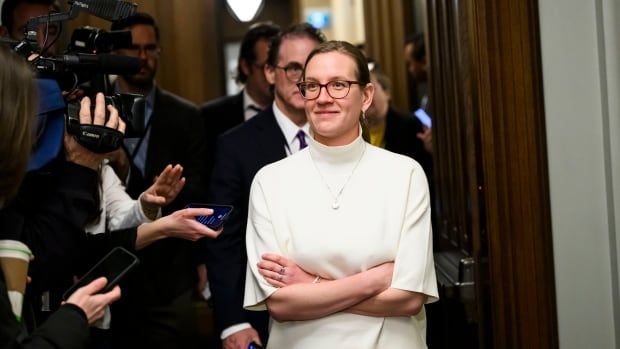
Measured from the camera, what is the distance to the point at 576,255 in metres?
2.28

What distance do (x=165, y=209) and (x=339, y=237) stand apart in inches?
37.6

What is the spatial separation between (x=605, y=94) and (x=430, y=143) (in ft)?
4.63

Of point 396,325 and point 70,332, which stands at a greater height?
point 70,332

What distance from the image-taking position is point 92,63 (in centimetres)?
200

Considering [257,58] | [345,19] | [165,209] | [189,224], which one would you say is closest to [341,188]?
[189,224]

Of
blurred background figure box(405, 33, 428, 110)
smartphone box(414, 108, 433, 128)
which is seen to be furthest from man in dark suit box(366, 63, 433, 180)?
blurred background figure box(405, 33, 428, 110)

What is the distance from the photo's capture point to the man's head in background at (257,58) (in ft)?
11.8

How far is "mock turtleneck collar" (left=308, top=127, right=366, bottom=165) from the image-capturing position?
78.4 inches

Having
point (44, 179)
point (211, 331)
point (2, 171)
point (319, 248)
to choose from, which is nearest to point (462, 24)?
point (319, 248)

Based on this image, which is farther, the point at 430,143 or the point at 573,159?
the point at 430,143

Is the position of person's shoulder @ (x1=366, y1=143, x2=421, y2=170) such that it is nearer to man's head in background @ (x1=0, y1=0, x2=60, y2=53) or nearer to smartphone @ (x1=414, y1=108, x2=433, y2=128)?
man's head in background @ (x1=0, y1=0, x2=60, y2=53)

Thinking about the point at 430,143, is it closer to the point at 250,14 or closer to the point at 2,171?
the point at 250,14

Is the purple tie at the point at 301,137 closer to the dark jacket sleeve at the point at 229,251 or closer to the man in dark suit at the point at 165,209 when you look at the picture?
the dark jacket sleeve at the point at 229,251

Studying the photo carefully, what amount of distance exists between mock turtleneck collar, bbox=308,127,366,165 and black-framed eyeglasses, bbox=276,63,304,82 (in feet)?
1.84
